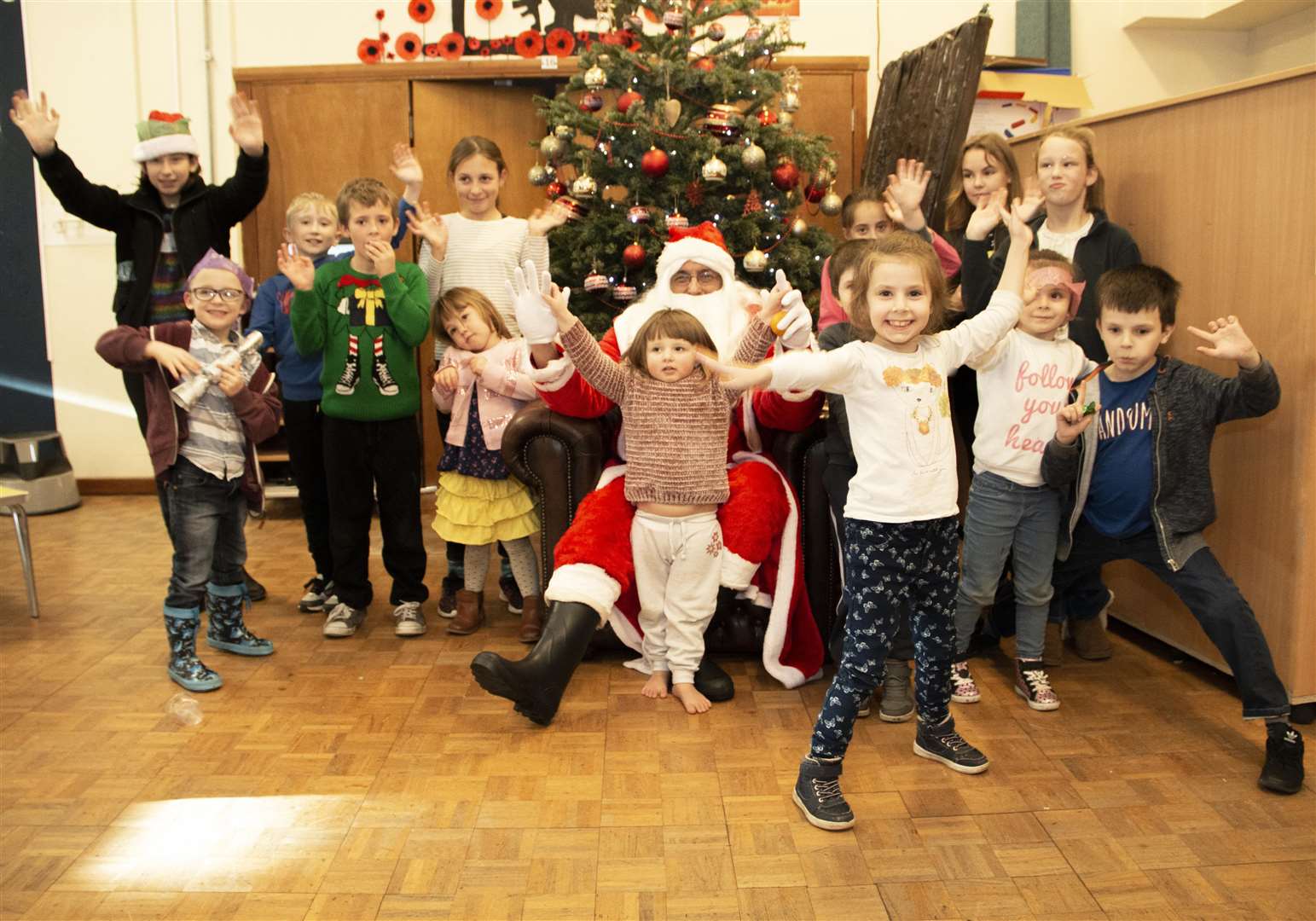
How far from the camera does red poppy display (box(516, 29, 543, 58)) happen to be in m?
5.86

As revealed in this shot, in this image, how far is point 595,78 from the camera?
4.41 meters

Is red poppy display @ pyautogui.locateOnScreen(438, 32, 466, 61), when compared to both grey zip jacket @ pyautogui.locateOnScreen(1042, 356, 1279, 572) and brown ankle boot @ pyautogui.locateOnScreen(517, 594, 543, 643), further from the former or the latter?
grey zip jacket @ pyautogui.locateOnScreen(1042, 356, 1279, 572)

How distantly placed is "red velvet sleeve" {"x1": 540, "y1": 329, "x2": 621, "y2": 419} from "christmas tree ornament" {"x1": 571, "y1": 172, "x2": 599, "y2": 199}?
3.65ft

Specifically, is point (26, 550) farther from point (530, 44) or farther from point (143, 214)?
point (530, 44)

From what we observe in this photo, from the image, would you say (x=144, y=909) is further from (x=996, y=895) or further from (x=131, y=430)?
(x=131, y=430)

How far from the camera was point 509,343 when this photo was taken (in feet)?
12.5

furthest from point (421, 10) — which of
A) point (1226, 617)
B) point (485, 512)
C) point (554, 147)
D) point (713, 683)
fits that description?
point (1226, 617)

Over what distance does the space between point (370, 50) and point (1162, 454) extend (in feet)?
15.1

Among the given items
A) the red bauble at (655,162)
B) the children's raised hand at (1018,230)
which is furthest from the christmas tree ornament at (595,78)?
the children's raised hand at (1018,230)

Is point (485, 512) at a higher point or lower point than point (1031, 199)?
lower

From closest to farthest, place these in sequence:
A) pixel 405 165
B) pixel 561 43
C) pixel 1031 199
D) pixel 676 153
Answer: pixel 1031 199 < pixel 405 165 < pixel 676 153 < pixel 561 43

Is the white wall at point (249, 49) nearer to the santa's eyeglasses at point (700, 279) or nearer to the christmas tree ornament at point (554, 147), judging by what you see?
the christmas tree ornament at point (554, 147)

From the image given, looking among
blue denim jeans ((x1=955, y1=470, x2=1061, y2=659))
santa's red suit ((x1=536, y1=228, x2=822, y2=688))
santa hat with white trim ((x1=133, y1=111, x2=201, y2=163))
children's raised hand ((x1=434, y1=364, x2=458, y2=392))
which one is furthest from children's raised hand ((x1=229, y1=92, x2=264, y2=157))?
blue denim jeans ((x1=955, y1=470, x2=1061, y2=659))

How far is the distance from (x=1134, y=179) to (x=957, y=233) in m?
0.66
